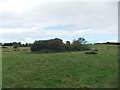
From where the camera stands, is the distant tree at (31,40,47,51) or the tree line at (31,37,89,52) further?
the distant tree at (31,40,47,51)

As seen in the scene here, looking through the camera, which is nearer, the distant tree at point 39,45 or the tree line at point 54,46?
the tree line at point 54,46

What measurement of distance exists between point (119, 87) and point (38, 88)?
12.4ft

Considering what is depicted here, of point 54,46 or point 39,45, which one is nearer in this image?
point 54,46

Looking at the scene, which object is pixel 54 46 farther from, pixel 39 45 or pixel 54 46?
pixel 39 45

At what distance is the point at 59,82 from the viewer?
7.25 m

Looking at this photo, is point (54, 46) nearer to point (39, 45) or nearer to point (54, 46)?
point (54, 46)

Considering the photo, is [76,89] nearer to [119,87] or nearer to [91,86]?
[91,86]

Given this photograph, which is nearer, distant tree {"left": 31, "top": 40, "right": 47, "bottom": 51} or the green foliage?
the green foliage

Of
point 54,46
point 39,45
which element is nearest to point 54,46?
point 54,46

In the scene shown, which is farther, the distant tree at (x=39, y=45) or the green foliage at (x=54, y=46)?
the distant tree at (x=39, y=45)

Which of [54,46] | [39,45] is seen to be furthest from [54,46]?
[39,45]

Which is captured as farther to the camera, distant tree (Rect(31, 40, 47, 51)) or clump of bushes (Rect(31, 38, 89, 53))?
distant tree (Rect(31, 40, 47, 51))

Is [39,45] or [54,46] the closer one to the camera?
[54,46]

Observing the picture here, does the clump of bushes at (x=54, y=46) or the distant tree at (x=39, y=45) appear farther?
the distant tree at (x=39, y=45)
